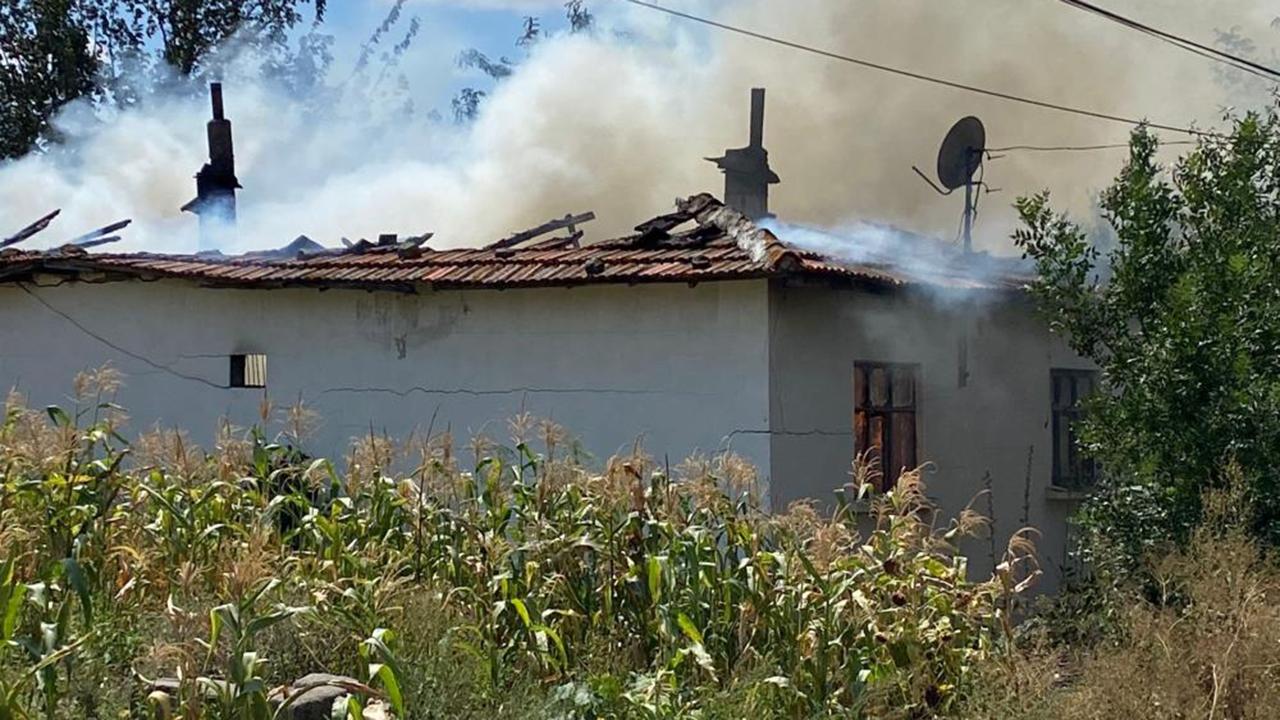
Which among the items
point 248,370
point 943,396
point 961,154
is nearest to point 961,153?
point 961,154

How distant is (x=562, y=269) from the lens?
33.0 feet

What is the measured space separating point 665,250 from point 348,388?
9.48ft

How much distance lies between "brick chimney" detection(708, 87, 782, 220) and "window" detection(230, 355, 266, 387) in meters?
4.63

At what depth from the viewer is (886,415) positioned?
11070 millimetres

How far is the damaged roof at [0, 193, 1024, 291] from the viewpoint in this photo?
934cm

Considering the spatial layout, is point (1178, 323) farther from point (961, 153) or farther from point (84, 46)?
point (84, 46)

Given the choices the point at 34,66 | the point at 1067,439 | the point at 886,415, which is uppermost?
the point at 34,66

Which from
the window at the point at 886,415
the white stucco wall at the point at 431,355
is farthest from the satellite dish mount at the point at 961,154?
the white stucco wall at the point at 431,355

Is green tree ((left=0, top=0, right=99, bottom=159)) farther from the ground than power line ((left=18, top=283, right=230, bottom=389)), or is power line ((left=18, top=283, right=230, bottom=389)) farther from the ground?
green tree ((left=0, top=0, right=99, bottom=159))

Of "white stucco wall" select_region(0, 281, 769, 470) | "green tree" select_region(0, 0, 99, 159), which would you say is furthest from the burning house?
"green tree" select_region(0, 0, 99, 159)

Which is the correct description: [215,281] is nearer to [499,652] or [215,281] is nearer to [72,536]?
[72,536]

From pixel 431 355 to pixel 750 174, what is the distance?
4.16 metres

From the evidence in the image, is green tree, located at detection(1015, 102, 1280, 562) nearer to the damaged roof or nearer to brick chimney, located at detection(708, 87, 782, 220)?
the damaged roof

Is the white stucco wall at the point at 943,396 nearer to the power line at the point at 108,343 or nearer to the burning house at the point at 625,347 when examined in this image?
the burning house at the point at 625,347
